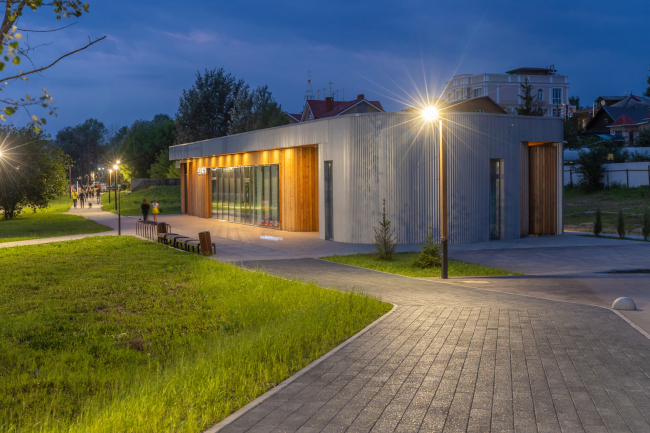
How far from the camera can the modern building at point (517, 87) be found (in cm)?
9656

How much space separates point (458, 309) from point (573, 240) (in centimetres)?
1395

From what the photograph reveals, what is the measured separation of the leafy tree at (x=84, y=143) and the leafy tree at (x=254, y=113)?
264 ft

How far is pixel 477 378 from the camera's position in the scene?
6.18 metres

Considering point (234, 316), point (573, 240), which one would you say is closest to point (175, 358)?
point (234, 316)

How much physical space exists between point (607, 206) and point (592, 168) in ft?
20.7

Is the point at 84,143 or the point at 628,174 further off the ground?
the point at 84,143

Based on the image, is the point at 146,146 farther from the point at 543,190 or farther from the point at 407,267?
the point at 407,267

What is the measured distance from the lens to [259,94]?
7069 centimetres

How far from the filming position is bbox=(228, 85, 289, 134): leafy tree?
A: 224 ft

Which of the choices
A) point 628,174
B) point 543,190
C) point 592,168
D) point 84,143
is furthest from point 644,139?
point 84,143

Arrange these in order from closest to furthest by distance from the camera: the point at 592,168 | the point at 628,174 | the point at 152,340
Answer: the point at 152,340
the point at 628,174
the point at 592,168

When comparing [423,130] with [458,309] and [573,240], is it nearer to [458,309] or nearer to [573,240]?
[573,240]

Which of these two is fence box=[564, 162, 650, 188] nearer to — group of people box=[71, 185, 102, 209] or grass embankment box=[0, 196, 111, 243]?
grass embankment box=[0, 196, 111, 243]

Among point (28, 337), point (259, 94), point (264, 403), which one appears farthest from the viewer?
point (259, 94)
